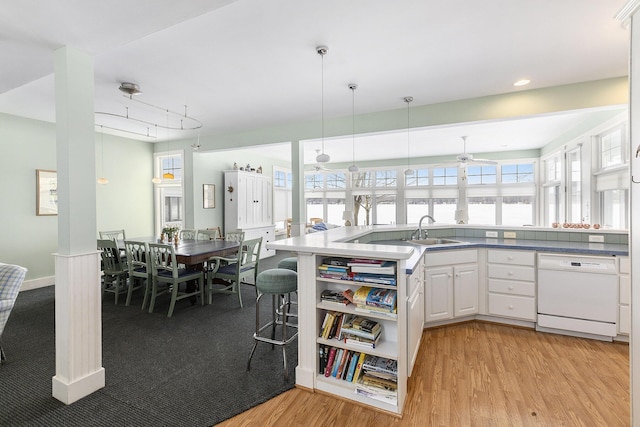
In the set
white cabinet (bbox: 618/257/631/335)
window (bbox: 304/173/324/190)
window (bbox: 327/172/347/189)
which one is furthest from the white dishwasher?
window (bbox: 304/173/324/190)

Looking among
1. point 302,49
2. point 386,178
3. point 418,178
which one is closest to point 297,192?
point 302,49

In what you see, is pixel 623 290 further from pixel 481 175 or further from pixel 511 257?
pixel 481 175

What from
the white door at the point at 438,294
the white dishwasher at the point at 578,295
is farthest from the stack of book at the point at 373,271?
the white dishwasher at the point at 578,295

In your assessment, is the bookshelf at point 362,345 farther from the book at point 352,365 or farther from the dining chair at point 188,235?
the dining chair at point 188,235

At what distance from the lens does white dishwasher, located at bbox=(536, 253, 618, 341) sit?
2.79 meters

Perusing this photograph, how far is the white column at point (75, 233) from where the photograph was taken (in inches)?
78.4

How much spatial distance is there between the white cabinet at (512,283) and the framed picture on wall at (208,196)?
5354 millimetres

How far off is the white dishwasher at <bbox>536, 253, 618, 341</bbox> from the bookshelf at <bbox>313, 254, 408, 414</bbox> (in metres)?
1.97

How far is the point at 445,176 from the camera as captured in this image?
27.8ft

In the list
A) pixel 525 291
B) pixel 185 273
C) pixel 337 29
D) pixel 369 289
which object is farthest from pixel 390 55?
pixel 185 273

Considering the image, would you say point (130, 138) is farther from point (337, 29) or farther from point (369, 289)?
A: point (369, 289)

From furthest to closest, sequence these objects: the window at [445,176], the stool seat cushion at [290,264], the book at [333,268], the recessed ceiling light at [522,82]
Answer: the window at [445,176], the recessed ceiling light at [522,82], the stool seat cushion at [290,264], the book at [333,268]

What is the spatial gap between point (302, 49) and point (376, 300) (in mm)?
2163

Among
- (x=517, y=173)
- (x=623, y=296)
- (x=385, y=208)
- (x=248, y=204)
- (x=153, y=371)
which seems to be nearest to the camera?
(x=153, y=371)
